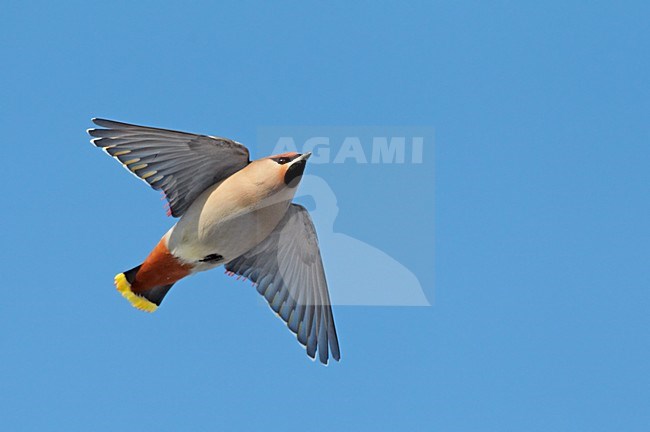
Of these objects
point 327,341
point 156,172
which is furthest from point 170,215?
point 327,341

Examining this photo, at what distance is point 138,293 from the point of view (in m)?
10.7

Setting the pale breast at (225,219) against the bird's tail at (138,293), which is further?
the bird's tail at (138,293)

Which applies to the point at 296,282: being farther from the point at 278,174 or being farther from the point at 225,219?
the point at 278,174

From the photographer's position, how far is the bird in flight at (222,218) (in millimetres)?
9836

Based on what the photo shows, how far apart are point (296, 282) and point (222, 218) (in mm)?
1400

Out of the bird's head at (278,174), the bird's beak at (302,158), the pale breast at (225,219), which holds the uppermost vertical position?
the bird's beak at (302,158)

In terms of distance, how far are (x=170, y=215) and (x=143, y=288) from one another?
847mm

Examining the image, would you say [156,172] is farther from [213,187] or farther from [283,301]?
[283,301]

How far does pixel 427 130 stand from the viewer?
10.1 m

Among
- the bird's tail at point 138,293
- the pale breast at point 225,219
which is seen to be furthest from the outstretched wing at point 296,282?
the bird's tail at point 138,293

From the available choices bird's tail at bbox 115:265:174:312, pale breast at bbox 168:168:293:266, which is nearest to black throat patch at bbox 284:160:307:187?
pale breast at bbox 168:168:293:266

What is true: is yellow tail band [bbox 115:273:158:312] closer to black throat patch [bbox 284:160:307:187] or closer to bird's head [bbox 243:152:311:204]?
bird's head [bbox 243:152:311:204]

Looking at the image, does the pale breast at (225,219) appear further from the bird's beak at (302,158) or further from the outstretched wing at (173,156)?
the bird's beak at (302,158)

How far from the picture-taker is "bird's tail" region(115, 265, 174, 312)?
418 inches
